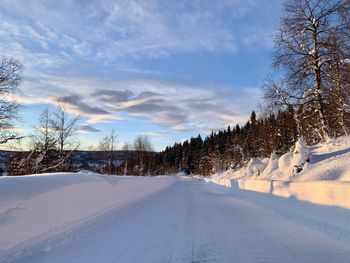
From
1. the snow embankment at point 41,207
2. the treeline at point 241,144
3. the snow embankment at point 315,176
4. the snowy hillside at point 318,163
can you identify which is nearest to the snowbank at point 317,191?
the snow embankment at point 315,176

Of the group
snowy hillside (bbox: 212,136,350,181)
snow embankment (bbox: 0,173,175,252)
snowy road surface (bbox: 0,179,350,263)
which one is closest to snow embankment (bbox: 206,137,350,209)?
snowy hillside (bbox: 212,136,350,181)

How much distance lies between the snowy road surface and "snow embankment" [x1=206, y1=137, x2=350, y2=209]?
1.53 feet

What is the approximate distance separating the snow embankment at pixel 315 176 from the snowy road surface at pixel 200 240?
0.46 m

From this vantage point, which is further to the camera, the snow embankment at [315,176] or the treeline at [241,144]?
the treeline at [241,144]

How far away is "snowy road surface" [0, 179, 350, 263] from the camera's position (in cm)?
632

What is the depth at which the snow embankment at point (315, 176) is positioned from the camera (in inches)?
403

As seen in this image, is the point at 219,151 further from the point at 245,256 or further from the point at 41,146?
the point at 245,256

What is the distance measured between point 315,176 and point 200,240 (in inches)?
419

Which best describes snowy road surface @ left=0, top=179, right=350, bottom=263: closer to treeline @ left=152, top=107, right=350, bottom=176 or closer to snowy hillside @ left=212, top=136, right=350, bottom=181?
snowy hillside @ left=212, top=136, right=350, bottom=181

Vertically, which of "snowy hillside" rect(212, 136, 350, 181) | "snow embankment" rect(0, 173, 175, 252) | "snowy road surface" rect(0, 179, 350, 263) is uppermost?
"snowy hillside" rect(212, 136, 350, 181)

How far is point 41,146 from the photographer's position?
39312 mm

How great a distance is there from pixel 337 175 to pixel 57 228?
11782 mm

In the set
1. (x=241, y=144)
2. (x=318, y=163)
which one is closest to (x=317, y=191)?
(x=318, y=163)

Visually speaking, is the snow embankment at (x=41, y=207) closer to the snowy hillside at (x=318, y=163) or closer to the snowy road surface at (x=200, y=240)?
the snowy road surface at (x=200, y=240)
